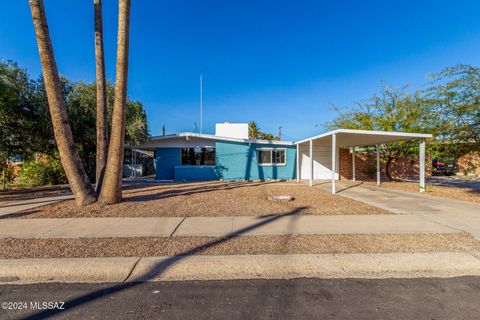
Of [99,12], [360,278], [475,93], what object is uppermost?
[99,12]

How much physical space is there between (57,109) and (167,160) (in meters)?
9.84

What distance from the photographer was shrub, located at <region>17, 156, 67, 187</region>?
15273 mm

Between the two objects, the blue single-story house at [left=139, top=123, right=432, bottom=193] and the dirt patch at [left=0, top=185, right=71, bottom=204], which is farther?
the blue single-story house at [left=139, top=123, right=432, bottom=193]

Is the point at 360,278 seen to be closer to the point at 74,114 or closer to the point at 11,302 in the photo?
the point at 11,302

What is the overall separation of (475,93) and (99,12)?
45.0 feet

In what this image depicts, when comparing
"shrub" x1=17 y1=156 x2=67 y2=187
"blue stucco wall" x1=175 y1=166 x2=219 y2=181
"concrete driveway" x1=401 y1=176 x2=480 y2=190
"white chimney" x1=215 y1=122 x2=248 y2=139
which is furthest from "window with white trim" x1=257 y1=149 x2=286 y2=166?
"shrub" x1=17 y1=156 x2=67 y2=187

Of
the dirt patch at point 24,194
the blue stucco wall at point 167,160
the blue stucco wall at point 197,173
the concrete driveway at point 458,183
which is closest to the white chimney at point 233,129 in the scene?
the blue stucco wall at point 197,173

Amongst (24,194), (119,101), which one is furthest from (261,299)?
(24,194)

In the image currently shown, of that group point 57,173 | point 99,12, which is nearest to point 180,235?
point 99,12

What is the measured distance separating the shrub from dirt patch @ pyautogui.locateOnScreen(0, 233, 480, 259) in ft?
46.1

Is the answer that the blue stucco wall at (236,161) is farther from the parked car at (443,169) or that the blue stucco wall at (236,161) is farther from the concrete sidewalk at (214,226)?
→ the parked car at (443,169)

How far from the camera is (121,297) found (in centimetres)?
276

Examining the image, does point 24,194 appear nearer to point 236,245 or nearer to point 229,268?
point 236,245

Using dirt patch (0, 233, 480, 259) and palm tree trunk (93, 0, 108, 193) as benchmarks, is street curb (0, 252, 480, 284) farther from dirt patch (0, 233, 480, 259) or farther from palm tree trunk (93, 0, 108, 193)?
palm tree trunk (93, 0, 108, 193)
